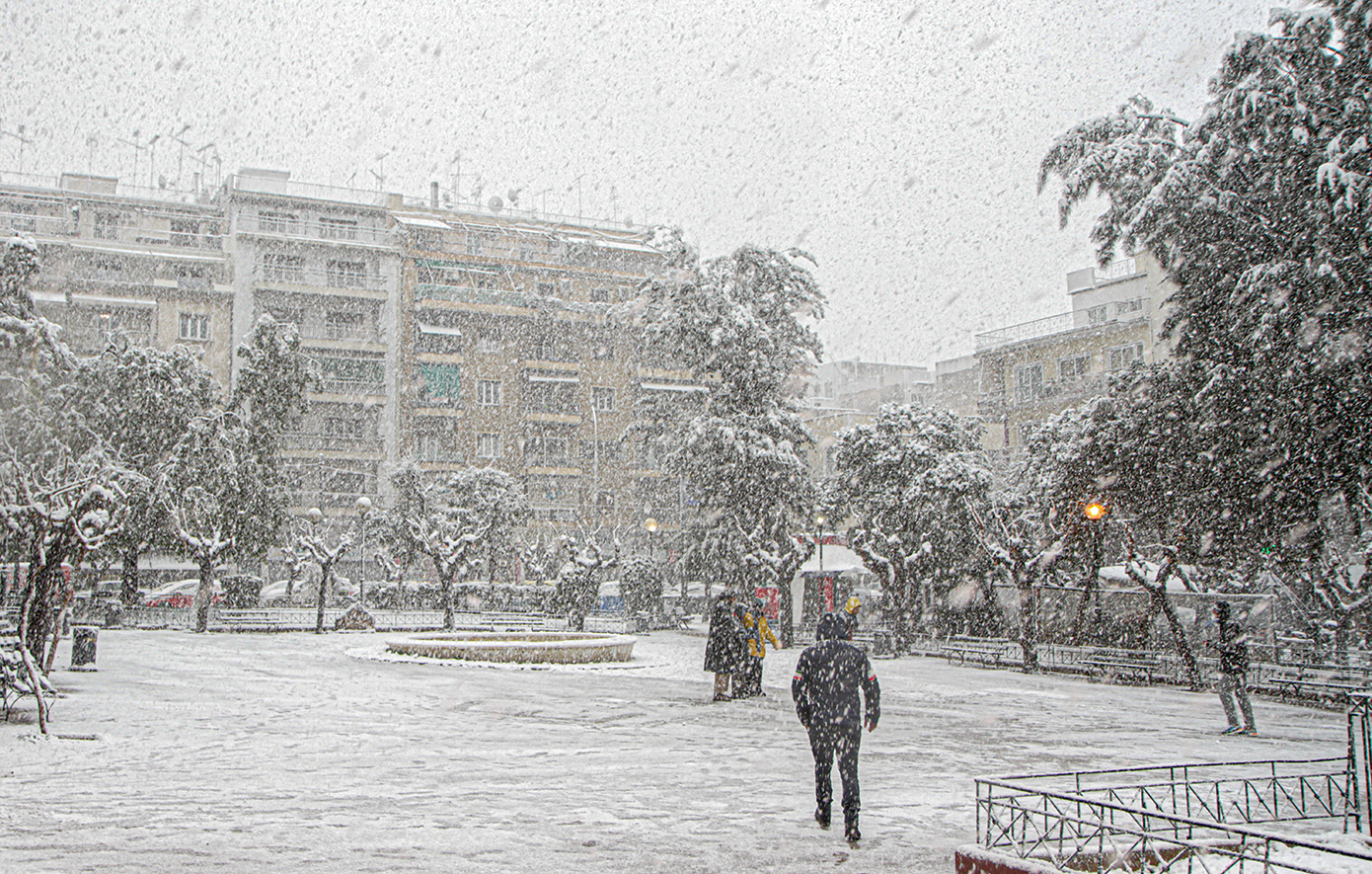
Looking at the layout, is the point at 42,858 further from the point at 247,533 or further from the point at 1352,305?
the point at 247,533

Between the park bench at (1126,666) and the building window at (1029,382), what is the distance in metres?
26.2

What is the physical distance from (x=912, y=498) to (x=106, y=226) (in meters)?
39.7

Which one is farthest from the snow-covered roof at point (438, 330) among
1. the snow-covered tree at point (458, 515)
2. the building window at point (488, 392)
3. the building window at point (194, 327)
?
the building window at point (194, 327)

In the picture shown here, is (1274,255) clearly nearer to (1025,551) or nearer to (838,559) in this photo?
(1025,551)

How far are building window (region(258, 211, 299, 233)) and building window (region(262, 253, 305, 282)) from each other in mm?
1210

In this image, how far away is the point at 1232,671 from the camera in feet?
43.3

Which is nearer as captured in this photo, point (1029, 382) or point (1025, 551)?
point (1025, 551)

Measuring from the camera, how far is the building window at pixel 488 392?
5634 centimetres

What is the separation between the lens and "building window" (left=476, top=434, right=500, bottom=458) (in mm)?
55812

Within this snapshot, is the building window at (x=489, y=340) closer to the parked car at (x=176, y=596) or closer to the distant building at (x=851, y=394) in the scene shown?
the distant building at (x=851, y=394)

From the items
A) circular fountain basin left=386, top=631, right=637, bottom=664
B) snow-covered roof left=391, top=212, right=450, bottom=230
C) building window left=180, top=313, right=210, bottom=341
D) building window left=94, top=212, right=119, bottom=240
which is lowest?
circular fountain basin left=386, top=631, right=637, bottom=664

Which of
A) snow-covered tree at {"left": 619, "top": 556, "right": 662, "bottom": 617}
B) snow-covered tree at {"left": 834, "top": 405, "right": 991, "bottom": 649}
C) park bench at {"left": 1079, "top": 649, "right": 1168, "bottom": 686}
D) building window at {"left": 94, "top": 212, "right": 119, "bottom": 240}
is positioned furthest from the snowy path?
building window at {"left": 94, "top": 212, "right": 119, "bottom": 240}

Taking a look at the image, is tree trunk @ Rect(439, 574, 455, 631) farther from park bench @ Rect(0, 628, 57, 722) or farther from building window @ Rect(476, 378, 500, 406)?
building window @ Rect(476, 378, 500, 406)

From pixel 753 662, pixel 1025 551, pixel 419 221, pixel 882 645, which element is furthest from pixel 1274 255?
pixel 419 221
